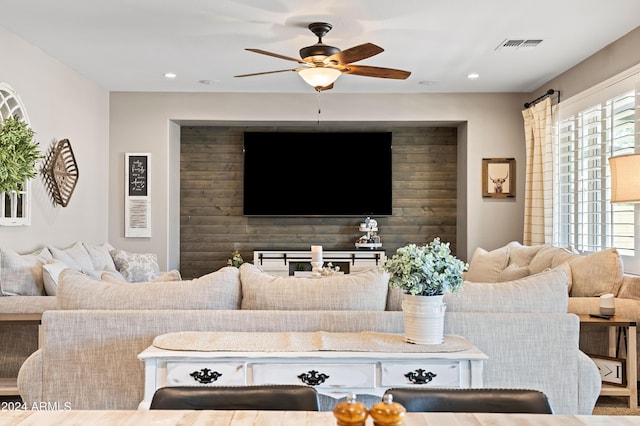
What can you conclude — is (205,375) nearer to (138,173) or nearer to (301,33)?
(301,33)

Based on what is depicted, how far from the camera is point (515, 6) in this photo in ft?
13.6

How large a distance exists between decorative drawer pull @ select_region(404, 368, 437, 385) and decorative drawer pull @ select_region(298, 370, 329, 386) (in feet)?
1.08

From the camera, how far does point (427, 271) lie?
90.9 inches

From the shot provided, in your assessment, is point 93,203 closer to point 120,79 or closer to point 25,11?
point 120,79

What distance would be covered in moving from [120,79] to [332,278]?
183 inches

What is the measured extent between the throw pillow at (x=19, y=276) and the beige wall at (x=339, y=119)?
260 cm

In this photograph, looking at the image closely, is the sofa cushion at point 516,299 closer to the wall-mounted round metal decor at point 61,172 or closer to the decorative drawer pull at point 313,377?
the decorative drawer pull at point 313,377

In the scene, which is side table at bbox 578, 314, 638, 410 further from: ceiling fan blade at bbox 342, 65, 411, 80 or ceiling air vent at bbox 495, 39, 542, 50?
ceiling air vent at bbox 495, 39, 542, 50

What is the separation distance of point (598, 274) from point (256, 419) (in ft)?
11.7

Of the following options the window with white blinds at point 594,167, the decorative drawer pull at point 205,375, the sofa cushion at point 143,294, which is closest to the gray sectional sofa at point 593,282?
the window with white blinds at point 594,167

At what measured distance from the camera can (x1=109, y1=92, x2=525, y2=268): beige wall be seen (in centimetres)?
690

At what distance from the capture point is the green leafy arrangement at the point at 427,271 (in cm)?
231

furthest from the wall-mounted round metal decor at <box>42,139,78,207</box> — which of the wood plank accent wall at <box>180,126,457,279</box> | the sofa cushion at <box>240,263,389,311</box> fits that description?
the sofa cushion at <box>240,263,389,311</box>

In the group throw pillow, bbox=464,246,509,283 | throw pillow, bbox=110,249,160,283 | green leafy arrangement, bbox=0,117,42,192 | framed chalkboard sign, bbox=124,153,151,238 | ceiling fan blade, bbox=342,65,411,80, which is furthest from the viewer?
framed chalkboard sign, bbox=124,153,151,238
